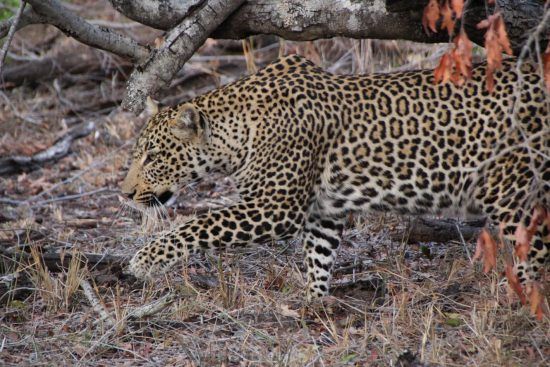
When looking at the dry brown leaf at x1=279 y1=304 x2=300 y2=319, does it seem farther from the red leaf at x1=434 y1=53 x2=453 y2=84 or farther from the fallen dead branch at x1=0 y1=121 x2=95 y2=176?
the fallen dead branch at x1=0 y1=121 x2=95 y2=176

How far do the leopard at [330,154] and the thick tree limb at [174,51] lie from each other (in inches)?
13.1

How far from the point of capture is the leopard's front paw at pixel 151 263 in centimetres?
683

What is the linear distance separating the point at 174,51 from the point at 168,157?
2.82 feet

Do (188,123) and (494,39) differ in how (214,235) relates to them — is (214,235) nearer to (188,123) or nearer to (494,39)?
(188,123)

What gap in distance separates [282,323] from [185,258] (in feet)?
3.03

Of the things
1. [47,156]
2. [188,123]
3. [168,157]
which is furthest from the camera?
[47,156]

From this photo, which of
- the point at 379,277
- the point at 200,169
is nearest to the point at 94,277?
the point at 200,169

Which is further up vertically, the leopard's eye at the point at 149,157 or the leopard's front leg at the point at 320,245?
the leopard's eye at the point at 149,157

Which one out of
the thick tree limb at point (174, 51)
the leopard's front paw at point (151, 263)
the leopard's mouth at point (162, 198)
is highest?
the thick tree limb at point (174, 51)

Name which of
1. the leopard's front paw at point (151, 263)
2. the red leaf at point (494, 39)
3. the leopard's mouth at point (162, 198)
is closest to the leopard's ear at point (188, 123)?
the leopard's mouth at point (162, 198)

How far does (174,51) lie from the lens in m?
7.20

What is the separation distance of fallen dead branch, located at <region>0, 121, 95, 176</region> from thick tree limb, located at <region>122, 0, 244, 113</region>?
5.42 m

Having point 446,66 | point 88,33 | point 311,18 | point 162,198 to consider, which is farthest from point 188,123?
point 446,66

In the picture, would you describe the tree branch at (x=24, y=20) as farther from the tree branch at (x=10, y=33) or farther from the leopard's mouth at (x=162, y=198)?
the leopard's mouth at (x=162, y=198)
